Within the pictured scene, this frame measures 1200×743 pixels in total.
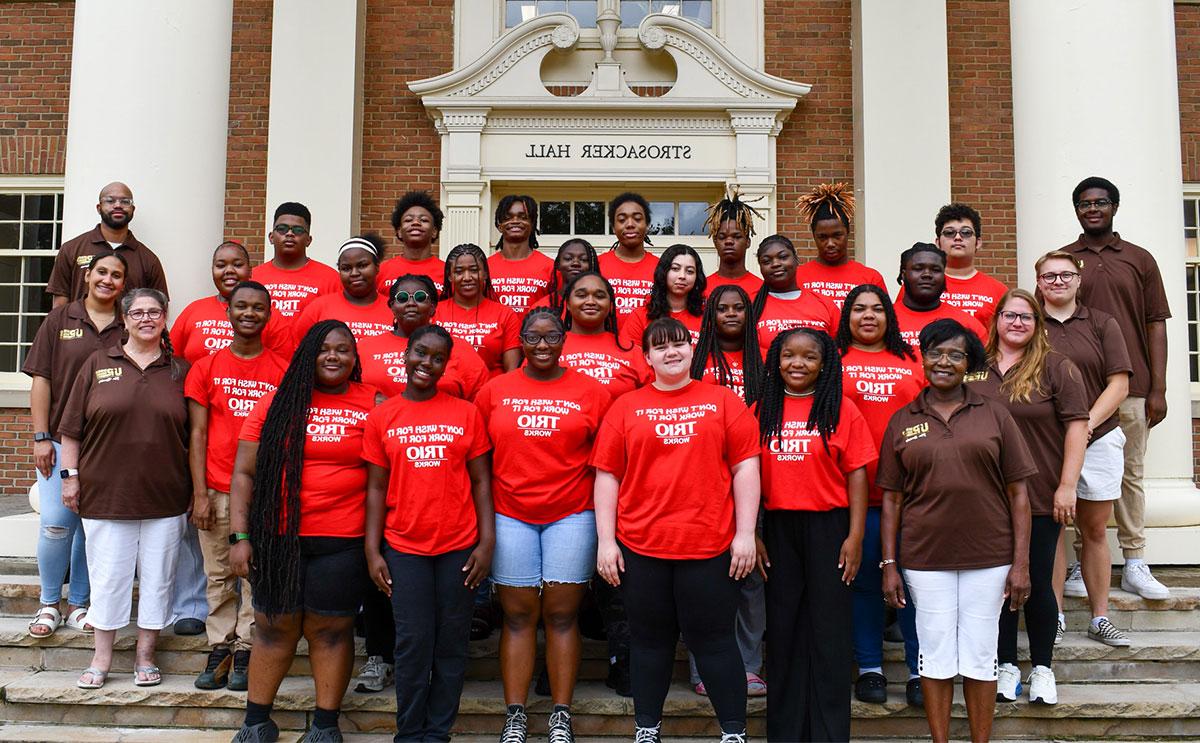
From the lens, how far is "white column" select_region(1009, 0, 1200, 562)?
233 inches

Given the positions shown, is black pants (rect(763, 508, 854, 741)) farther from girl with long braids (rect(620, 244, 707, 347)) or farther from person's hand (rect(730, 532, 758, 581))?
girl with long braids (rect(620, 244, 707, 347))

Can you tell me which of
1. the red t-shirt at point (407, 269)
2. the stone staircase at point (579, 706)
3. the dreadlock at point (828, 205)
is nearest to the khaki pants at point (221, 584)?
the stone staircase at point (579, 706)

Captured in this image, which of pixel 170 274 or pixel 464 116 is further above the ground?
pixel 464 116

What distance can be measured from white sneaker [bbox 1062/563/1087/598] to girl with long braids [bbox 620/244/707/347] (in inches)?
102

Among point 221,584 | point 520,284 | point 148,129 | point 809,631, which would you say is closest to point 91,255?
point 148,129

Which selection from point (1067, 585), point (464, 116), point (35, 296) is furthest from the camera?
point (35, 296)

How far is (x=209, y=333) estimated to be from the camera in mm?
5023

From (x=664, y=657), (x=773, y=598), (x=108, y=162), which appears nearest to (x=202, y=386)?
(x=108, y=162)

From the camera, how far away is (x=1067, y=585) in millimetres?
5312

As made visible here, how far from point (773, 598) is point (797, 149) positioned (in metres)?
6.22

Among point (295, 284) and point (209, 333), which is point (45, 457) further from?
point (295, 284)

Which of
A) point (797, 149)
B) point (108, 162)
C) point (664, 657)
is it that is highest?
point (797, 149)

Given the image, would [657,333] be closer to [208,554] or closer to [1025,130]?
[208,554]

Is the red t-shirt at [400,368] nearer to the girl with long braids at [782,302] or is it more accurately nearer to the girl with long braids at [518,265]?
the girl with long braids at [518,265]
